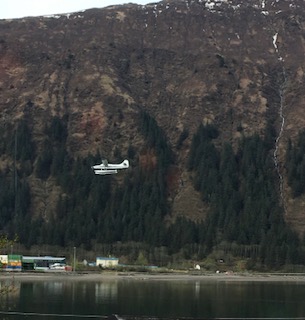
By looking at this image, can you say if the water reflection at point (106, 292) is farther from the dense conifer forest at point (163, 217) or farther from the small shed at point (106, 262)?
the dense conifer forest at point (163, 217)

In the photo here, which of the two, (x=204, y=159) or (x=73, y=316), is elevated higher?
(x=204, y=159)

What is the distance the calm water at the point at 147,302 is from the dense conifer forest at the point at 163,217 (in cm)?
4948

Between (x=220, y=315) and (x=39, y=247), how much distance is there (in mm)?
114287

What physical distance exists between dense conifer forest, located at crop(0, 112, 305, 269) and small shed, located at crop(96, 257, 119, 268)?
1008cm

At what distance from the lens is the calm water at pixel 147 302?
76125 mm

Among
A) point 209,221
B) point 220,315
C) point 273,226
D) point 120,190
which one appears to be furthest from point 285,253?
point 220,315

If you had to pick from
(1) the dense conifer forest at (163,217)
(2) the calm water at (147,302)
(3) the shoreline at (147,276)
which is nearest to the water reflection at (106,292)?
(2) the calm water at (147,302)

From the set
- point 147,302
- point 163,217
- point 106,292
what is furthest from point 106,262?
point 147,302

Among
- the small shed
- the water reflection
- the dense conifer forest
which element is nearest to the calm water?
the water reflection

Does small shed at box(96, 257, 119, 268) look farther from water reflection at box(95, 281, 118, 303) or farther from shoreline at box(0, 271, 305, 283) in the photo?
water reflection at box(95, 281, 118, 303)

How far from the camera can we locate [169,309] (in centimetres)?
8206

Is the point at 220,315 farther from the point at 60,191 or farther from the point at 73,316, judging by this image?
the point at 60,191

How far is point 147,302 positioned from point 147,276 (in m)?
62.3

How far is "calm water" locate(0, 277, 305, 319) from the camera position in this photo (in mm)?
76125
